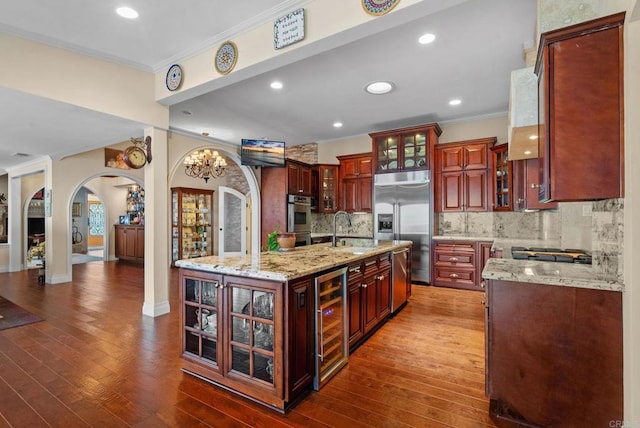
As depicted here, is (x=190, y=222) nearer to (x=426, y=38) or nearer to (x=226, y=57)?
(x=226, y=57)

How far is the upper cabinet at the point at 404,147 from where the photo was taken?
18.2 ft

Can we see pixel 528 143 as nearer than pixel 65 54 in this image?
Yes

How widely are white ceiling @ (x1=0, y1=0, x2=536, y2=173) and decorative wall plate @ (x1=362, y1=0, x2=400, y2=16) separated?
2.1 inches

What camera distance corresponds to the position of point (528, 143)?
8.36 ft

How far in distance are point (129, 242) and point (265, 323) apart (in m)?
8.54

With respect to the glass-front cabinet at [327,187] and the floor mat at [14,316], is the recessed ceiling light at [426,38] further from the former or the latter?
A: the floor mat at [14,316]

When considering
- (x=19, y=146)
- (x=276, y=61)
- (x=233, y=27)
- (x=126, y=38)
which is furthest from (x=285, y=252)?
(x=19, y=146)

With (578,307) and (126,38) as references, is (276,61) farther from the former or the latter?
(578,307)

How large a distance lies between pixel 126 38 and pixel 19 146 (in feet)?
13.3

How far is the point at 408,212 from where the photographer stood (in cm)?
566

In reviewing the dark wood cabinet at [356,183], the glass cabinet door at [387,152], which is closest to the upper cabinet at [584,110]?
the glass cabinet door at [387,152]

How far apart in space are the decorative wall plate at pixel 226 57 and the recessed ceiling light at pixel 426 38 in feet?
5.81

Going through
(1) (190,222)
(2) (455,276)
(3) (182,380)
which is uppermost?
(1) (190,222)

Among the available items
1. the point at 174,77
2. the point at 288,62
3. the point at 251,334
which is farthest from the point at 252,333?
the point at 174,77
